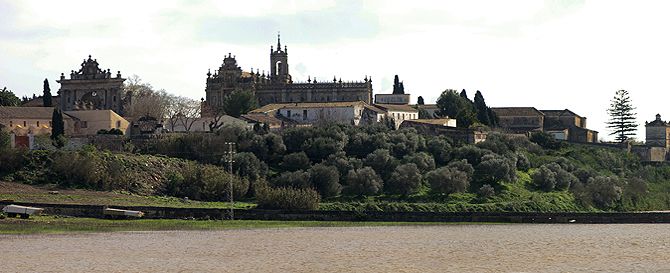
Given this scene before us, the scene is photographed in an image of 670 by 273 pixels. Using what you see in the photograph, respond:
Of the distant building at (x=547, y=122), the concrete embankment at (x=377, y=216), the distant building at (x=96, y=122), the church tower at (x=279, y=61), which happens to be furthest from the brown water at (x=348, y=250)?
the church tower at (x=279, y=61)

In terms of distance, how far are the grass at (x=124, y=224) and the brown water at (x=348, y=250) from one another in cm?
211

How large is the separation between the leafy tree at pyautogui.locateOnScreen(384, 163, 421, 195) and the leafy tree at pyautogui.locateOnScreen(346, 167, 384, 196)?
923mm

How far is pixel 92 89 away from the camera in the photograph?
132 meters

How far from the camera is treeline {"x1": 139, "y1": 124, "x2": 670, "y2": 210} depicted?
272 ft

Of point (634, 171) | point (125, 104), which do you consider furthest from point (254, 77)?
point (634, 171)

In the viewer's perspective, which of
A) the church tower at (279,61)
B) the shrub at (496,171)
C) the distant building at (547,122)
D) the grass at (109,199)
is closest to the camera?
the grass at (109,199)

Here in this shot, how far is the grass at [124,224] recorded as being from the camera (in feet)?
181

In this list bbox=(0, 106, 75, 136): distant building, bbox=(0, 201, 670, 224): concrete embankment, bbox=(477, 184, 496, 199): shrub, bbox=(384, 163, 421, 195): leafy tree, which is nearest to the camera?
bbox=(0, 201, 670, 224): concrete embankment

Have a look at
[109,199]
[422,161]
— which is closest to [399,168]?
[422,161]

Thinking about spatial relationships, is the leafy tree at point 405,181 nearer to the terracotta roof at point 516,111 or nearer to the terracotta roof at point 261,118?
the terracotta roof at point 261,118

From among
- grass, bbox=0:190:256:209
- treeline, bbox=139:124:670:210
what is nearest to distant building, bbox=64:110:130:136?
treeline, bbox=139:124:670:210

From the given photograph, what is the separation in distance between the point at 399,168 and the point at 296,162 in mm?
8217

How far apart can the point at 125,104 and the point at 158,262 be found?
91.1m

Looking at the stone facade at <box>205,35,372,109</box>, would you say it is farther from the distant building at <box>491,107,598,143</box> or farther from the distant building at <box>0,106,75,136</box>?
the distant building at <box>0,106,75,136</box>
